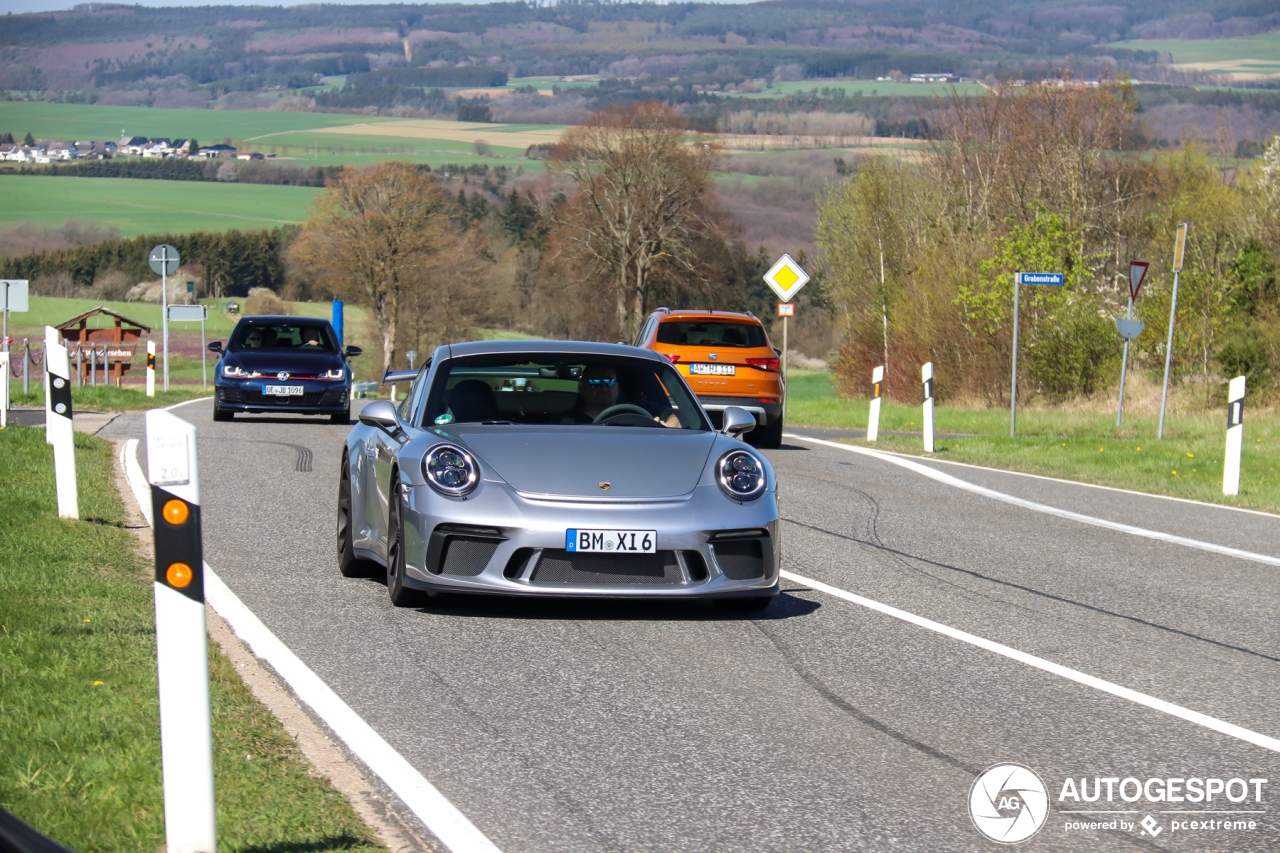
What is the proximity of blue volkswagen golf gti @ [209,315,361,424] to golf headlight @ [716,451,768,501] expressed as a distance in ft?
49.0

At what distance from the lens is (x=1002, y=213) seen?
3744 centimetres

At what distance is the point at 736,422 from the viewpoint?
7.68 meters

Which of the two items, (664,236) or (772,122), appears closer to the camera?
(664,236)

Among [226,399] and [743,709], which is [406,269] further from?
[743,709]

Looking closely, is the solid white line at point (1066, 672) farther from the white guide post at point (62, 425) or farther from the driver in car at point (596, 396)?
the white guide post at point (62, 425)

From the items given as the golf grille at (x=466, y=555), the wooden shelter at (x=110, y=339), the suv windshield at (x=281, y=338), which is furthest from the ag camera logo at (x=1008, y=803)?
the wooden shelter at (x=110, y=339)

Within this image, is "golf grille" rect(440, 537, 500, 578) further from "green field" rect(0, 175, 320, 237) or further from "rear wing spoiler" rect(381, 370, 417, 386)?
"green field" rect(0, 175, 320, 237)

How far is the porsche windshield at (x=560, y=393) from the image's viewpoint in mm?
7742

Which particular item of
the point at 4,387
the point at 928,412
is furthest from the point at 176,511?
the point at 4,387

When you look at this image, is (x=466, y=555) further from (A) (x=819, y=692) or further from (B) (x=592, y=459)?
(A) (x=819, y=692)

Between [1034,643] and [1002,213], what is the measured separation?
32.2 metres

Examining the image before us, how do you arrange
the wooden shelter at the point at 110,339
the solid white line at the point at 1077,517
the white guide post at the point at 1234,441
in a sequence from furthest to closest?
the wooden shelter at the point at 110,339
the white guide post at the point at 1234,441
the solid white line at the point at 1077,517

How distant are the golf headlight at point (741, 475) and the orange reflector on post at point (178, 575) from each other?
3.58m

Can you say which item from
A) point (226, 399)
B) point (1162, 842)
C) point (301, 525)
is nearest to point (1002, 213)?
point (226, 399)
